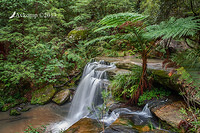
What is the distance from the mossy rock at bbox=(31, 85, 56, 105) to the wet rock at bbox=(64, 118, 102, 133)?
3.20 meters

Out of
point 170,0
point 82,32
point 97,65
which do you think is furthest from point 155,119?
point 82,32

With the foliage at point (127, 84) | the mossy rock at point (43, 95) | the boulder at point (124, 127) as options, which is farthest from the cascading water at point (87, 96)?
the boulder at point (124, 127)

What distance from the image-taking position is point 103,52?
8.52m

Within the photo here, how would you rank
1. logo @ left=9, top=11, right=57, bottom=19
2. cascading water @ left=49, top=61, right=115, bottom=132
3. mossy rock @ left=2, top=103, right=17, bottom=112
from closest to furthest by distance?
cascading water @ left=49, top=61, right=115, bottom=132 → mossy rock @ left=2, top=103, right=17, bottom=112 → logo @ left=9, top=11, right=57, bottom=19

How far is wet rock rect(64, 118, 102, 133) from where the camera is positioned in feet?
9.33

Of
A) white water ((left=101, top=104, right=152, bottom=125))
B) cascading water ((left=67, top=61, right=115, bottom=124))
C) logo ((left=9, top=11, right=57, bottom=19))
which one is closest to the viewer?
white water ((left=101, top=104, right=152, bottom=125))

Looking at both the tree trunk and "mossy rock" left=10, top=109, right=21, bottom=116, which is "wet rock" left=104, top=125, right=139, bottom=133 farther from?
"mossy rock" left=10, top=109, right=21, bottom=116

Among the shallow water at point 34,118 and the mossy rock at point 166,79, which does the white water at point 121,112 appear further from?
the shallow water at point 34,118

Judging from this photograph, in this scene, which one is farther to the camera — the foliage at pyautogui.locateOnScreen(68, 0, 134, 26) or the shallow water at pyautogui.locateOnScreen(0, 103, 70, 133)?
Result: the foliage at pyautogui.locateOnScreen(68, 0, 134, 26)

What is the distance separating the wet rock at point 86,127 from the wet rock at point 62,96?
2.69 m

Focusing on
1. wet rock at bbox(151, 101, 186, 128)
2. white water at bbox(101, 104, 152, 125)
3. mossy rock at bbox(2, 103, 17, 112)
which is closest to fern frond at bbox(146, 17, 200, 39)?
wet rock at bbox(151, 101, 186, 128)

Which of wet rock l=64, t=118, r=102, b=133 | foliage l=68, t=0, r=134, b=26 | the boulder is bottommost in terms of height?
wet rock l=64, t=118, r=102, b=133

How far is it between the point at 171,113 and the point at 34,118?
15.5 feet

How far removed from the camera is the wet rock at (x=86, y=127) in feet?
9.33
